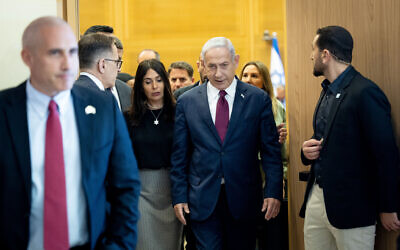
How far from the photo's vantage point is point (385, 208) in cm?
272

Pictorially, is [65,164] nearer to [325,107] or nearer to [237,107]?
[237,107]

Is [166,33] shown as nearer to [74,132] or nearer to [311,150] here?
[311,150]

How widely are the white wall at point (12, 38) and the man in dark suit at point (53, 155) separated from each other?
156 cm

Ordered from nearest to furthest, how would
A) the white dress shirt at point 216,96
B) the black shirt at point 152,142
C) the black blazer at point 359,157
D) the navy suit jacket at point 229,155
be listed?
the black blazer at point 359,157, the navy suit jacket at point 229,155, the white dress shirt at point 216,96, the black shirt at point 152,142

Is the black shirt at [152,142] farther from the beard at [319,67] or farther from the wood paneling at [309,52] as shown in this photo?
the beard at [319,67]

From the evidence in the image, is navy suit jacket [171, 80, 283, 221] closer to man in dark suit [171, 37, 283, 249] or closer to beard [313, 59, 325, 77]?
man in dark suit [171, 37, 283, 249]

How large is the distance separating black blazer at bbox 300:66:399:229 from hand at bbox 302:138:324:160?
0.11 meters

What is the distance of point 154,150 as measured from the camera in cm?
352

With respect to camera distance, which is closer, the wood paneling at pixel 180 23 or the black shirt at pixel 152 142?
the black shirt at pixel 152 142

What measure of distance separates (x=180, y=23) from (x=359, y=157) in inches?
225

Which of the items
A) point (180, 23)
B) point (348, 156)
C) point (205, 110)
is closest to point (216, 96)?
point (205, 110)

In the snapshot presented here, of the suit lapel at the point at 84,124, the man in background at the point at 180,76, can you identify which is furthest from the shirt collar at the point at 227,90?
the man in background at the point at 180,76

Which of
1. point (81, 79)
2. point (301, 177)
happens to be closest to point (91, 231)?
point (81, 79)

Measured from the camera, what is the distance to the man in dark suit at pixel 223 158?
3279 mm
